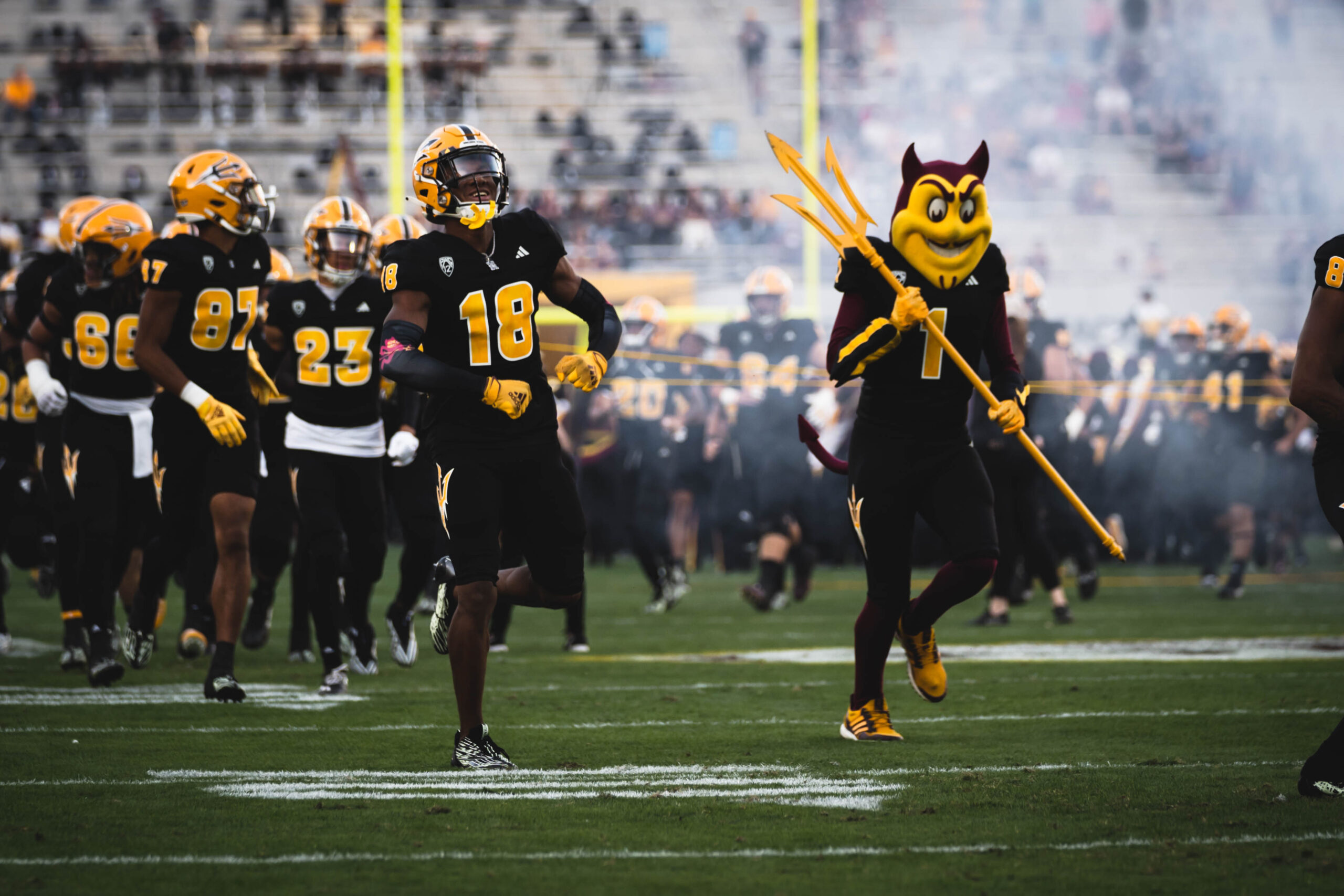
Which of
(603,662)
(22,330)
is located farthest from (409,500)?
(22,330)

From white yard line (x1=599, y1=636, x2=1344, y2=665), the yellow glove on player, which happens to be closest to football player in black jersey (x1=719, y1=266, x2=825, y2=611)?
white yard line (x1=599, y1=636, x2=1344, y2=665)

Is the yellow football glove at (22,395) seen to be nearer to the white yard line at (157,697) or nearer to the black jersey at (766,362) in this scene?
the white yard line at (157,697)

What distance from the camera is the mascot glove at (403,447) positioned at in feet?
24.9

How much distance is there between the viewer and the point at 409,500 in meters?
8.15

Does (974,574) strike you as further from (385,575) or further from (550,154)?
(550,154)

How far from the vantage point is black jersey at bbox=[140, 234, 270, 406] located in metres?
6.80

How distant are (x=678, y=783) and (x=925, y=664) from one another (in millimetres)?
1240

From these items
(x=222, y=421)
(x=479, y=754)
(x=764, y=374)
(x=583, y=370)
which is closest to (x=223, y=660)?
(x=222, y=421)

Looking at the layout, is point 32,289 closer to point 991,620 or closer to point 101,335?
point 101,335

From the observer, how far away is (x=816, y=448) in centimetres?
605

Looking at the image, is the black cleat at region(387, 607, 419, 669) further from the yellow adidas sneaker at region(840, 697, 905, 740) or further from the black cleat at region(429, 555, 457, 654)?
the yellow adidas sneaker at region(840, 697, 905, 740)

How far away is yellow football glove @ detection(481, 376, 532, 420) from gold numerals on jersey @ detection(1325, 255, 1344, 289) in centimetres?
226

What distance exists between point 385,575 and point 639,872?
11.1m

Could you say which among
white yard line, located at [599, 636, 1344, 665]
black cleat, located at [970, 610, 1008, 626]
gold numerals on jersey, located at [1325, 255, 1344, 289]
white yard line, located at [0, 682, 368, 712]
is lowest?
black cleat, located at [970, 610, 1008, 626]
